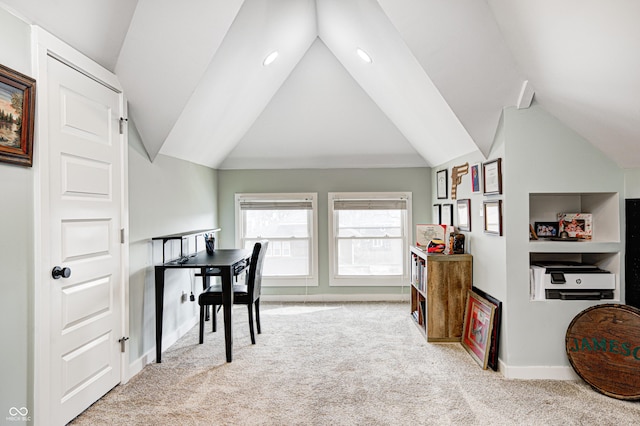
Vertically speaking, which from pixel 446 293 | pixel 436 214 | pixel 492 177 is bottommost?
pixel 446 293

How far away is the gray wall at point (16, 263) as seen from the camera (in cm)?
192

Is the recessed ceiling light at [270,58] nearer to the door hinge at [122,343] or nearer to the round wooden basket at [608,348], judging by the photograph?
the door hinge at [122,343]

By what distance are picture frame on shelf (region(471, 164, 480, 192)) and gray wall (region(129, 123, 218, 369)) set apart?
9.41ft

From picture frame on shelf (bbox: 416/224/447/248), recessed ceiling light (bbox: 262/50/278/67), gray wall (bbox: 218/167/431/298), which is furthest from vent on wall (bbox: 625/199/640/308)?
recessed ceiling light (bbox: 262/50/278/67)

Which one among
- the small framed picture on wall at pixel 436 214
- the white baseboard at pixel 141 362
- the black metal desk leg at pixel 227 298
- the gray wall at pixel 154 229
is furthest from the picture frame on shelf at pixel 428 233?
the white baseboard at pixel 141 362

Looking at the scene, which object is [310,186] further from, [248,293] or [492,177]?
[492,177]

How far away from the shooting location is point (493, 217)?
128 inches

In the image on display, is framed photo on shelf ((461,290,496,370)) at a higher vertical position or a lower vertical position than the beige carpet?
higher

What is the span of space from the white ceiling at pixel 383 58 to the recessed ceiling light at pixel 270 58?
8 cm

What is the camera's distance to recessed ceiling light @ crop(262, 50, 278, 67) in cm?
379

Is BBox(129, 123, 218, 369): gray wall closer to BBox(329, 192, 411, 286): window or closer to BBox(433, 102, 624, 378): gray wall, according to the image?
BBox(329, 192, 411, 286): window

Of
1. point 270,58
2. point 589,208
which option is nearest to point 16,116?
point 270,58

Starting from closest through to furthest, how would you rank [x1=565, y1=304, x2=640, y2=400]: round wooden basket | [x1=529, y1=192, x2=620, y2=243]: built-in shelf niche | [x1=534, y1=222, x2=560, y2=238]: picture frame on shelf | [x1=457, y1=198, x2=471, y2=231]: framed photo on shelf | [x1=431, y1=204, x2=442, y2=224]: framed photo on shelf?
1. [x1=565, y1=304, x2=640, y2=400]: round wooden basket
2. [x1=529, y1=192, x2=620, y2=243]: built-in shelf niche
3. [x1=534, y1=222, x2=560, y2=238]: picture frame on shelf
4. [x1=457, y1=198, x2=471, y2=231]: framed photo on shelf
5. [x1=431, y1=204, x2=442, y2=224]: framed photo on shelf

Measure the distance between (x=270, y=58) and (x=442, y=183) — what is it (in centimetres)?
252
